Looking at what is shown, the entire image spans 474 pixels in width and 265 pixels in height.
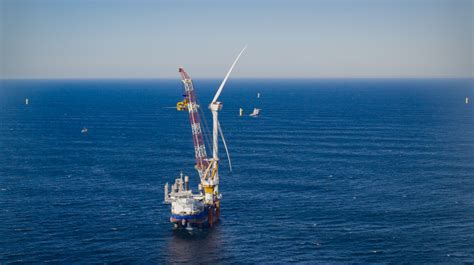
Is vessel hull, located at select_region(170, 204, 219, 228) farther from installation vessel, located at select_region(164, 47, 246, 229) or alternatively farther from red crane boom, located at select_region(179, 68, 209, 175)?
red crane boom, located at select_region(179, 68, 209, 175)

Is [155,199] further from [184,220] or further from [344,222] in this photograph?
[344,222]

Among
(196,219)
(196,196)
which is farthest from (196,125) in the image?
(196,219)

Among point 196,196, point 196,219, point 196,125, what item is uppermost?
point 196,125

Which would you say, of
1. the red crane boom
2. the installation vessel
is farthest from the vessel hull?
the red crane boom

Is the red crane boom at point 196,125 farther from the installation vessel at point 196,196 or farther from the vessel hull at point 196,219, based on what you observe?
the vessel hull at point 196,219

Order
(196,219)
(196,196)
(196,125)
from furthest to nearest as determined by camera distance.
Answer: (196,125) < (196,196) < (196,219)

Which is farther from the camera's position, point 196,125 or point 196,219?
point 196,125

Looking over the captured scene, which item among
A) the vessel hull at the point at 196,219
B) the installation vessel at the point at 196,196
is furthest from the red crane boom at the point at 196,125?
the vessel hull at the point at 196,219

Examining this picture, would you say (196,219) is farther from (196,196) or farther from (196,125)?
(196,125)

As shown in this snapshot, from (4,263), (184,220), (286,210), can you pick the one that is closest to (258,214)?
(286,210)

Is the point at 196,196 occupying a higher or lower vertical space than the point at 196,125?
lower

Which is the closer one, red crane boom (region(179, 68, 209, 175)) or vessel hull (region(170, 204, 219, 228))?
vessel hull (region(170, 204, 219, 228))
